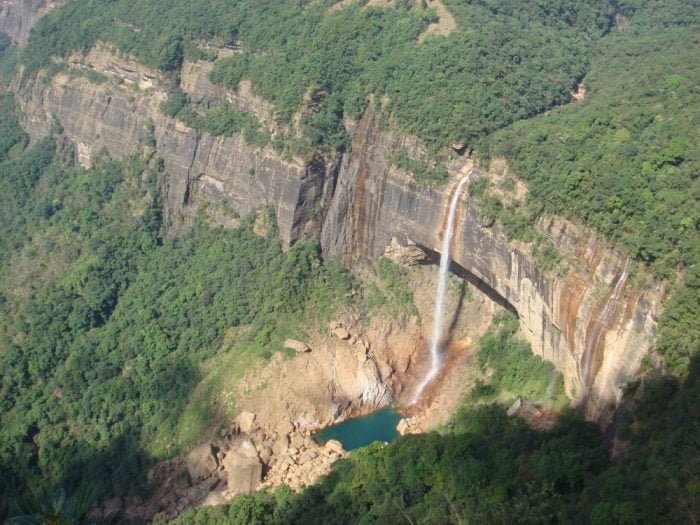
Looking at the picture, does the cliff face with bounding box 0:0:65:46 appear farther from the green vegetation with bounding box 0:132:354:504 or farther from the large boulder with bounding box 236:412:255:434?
the large boulder with bounding box 236:412:255:434

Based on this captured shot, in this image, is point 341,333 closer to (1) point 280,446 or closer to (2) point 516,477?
A: (1) point 280,446

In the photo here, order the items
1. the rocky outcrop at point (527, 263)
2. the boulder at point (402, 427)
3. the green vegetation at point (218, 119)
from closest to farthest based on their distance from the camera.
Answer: the rocky outcrop at point (527, 263) → the boulder at point (402, 427) → the green vegetation at point (218, 119)

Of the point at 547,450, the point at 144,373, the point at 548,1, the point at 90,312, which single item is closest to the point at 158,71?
the point at 90,312

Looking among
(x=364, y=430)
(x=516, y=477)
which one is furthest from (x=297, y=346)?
(x=516, y=477)

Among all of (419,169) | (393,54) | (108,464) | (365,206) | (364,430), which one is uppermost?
(393,54)

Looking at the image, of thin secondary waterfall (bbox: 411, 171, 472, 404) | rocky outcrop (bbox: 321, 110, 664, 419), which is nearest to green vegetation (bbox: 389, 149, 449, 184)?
rocky outcrop (bbox: 321, 110, 664, 419)

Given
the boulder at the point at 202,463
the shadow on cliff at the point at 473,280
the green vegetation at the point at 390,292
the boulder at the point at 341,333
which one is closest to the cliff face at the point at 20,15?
the green vegetation at the point at 390,292

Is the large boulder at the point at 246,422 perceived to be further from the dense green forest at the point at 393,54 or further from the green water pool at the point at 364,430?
the dense green forest at the point at 393,54
